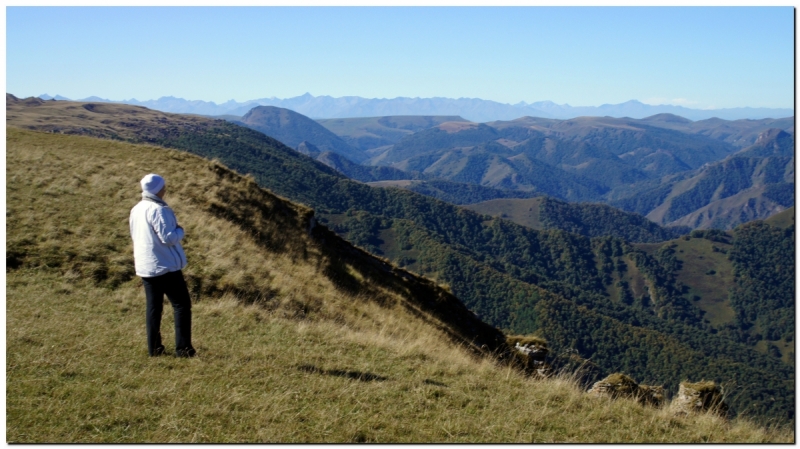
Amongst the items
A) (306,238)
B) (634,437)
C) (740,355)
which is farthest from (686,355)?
(634,437)

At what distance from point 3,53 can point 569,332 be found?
12297cm

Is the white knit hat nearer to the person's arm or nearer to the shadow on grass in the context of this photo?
the person's arm

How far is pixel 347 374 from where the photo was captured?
347 inches

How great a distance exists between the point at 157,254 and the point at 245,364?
6.75 feet

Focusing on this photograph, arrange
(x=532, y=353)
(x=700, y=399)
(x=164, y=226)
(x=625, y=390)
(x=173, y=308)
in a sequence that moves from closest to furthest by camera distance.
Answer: (x=164, y=226) < (x=173, y=308) < (x=700, y=399) < (x=625, y=390) < (x=532, y=353)

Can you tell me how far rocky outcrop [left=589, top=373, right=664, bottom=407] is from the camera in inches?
409

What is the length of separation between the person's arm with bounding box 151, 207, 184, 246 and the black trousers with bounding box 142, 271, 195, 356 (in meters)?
0.58

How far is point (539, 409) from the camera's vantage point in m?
8.09

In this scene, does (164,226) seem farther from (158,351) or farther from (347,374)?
(347,374)

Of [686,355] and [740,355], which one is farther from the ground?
[686,355]

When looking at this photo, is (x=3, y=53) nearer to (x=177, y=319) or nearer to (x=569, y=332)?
(x=177, y=319)

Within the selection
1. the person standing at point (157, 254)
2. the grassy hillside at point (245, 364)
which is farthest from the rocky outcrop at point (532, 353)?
the person standing at point (157, 254)

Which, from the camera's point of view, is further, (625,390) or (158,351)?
(625,390)

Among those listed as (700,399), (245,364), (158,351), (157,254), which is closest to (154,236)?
(157,254)
